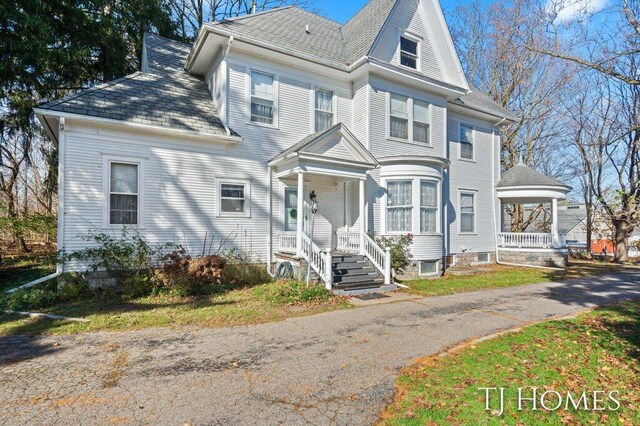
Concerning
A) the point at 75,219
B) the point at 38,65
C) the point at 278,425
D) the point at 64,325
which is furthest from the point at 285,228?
the point at 38,65

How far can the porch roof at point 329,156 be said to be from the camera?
1033cm

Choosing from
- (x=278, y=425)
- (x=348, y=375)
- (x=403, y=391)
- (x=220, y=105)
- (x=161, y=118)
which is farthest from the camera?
(x=220, y=105)

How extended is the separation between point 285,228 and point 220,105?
180 inches

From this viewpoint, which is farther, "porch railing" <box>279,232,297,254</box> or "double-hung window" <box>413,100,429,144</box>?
"double-hung window" <box>413,100,429,144</box>

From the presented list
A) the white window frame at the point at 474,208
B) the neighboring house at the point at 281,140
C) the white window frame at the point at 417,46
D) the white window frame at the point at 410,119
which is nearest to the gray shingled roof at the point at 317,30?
the neighboring house at the point at 281,140

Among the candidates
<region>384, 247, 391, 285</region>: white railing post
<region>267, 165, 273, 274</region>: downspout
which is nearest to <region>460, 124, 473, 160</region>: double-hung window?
<region>384, 247, 391, 285</region>: white railing post

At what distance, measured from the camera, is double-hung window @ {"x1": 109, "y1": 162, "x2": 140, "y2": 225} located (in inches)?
370

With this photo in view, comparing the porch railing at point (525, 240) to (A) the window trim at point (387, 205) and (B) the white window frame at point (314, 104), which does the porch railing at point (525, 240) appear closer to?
(A) the window trim at point (387, 205)

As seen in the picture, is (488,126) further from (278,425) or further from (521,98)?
(278,425)

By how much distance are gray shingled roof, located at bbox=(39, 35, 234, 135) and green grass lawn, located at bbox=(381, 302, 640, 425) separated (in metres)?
8.84

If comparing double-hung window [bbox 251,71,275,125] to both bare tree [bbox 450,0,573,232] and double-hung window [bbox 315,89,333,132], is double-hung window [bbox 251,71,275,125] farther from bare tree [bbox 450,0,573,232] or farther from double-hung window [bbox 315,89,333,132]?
bare tree [bbox 450,0,573,232]

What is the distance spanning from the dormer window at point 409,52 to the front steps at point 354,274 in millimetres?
8257

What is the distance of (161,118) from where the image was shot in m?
9.95

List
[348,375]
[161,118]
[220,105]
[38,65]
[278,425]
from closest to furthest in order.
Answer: [278,425] → [348,375] → [161,118] → [220,105] → [38,65]
